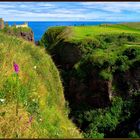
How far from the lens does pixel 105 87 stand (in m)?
52.7

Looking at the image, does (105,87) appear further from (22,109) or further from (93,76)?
(22,109)

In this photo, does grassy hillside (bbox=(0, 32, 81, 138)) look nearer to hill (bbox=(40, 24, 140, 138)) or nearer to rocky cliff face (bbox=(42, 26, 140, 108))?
hill (bbox=(40, 24, 140, 138))

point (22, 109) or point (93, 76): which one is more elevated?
point (22, 109)

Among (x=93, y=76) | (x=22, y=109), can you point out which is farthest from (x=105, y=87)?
(x=22, y=109)

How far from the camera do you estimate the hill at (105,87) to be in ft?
163

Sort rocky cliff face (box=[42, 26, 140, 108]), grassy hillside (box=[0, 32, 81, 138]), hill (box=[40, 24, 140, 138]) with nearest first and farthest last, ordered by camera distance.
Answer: grassy hillside (box=[0, 32, 81, 138]), hill (box=[40, 24, 140, 138]), rocky cliff face (box=[42, 26, 140, 108])

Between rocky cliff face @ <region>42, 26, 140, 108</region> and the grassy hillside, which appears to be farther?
rocky cliff face @ <region>42, 26, 140, 108</region>

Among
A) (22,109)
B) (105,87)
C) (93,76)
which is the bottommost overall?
(105,87)

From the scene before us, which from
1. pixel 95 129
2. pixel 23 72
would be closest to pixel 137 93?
pixel 95 129

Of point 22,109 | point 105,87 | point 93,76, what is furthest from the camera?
point 93,76

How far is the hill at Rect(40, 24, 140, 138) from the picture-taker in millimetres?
49794

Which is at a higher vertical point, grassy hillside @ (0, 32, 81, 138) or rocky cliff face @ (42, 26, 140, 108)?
grassy hillside @ (0, 32, 81, 138)

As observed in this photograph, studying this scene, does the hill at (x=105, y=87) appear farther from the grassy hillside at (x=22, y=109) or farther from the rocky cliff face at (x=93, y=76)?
the grassy hillside at (x=22, y=109)

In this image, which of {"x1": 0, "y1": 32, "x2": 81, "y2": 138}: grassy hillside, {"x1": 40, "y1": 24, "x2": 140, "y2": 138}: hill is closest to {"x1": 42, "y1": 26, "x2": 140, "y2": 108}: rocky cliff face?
{"x1": 40, "y1": 24, "x2": 140, "y2": 138}: hill
